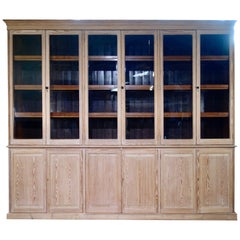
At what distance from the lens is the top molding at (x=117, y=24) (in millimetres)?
3557

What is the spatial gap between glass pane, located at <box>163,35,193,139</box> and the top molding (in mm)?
148

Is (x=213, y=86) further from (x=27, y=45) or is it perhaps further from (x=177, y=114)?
(x=27, y=45)

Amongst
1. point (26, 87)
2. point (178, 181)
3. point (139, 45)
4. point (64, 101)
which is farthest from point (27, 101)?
point (178, 181)

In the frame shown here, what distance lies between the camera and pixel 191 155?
141 inches

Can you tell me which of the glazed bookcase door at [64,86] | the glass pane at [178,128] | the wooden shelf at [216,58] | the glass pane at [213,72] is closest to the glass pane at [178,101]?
the glass pane at [178,128]

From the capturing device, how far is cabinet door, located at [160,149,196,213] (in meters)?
3.57

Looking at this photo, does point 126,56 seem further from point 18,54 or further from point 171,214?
point 171,214

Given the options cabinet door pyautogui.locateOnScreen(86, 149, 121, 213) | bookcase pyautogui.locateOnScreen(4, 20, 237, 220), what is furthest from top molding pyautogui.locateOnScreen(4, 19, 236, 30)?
cabinet door pyautogui.locateOnScreen(86, 149, 121, 213)

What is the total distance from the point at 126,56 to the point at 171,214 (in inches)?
80.2

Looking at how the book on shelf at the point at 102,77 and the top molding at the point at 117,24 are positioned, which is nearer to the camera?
the top molding at the point at 117,24

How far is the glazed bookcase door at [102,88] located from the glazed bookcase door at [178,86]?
61 centimetres

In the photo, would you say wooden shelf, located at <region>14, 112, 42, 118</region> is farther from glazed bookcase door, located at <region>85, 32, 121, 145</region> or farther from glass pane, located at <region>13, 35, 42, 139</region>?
glazed bookcase door, located at <region>85, 32, 121, 145</region>

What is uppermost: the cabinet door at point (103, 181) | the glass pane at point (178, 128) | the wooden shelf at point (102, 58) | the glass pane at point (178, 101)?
the wooden shelf at point (102, 58)

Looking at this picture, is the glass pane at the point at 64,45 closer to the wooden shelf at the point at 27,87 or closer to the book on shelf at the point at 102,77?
the book on shelf at the point at 102,77
